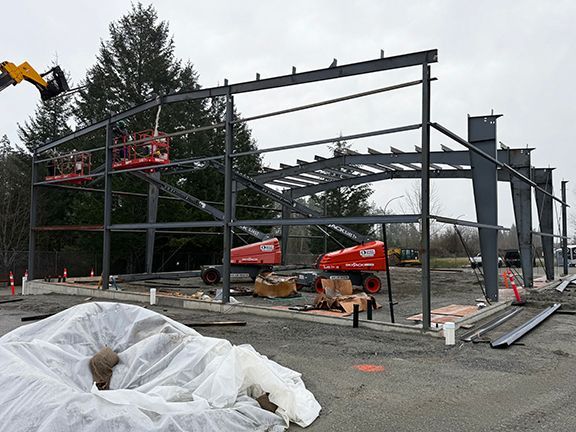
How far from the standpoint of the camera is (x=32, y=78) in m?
18.3

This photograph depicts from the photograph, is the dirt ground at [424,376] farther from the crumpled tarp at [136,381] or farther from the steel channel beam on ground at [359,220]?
the steel channel beam on ground at [359,220]

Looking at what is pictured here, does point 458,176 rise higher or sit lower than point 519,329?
higher

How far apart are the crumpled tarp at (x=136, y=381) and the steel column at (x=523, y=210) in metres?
Result: 16.2

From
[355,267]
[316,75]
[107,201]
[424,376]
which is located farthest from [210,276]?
[424,376]

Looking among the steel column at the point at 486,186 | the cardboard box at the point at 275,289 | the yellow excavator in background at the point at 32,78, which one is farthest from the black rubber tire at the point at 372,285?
the yellow excavator in background at the point at 32,78

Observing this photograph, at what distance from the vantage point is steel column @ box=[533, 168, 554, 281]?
22.8 meters

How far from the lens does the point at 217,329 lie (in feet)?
36.3

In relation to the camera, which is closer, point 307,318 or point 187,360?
point 187,360

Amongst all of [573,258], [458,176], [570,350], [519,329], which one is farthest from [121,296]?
[573,258]

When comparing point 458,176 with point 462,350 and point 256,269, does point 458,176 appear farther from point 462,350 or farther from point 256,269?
point 462,350

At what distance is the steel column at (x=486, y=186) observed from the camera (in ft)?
45.0

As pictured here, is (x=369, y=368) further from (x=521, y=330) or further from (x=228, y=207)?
(x=228, y=207)

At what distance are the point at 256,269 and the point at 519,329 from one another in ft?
41.5

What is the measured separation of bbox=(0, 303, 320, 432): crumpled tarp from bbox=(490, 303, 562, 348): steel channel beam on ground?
4789 millimetres
